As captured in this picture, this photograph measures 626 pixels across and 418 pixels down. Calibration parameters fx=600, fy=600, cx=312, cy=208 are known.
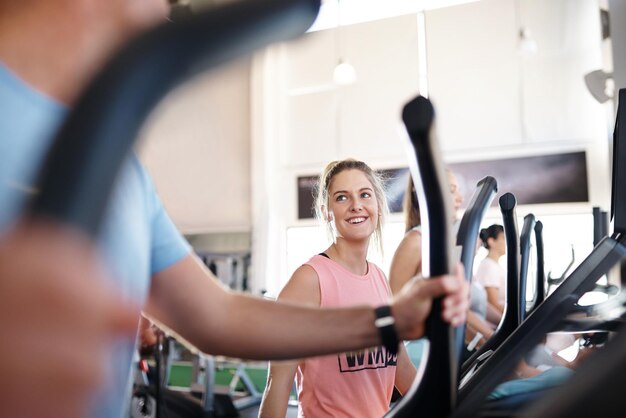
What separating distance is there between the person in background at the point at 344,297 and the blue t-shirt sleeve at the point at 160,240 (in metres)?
0.70

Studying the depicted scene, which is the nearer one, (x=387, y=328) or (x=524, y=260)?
(x=387, y=328)

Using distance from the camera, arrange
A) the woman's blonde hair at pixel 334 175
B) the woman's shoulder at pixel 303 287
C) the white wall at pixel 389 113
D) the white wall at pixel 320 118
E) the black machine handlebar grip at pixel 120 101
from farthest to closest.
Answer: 1. the white wall at pixel 320 118
2. the white wall at pixel 389 113
3. the woman's blonde hair at pixel 334 175
4. the woman's shoulder at pixel 303 287
5. the black machine handlebar grip at pixel 120 101

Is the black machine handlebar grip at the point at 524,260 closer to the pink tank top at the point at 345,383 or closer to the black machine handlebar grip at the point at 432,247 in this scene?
the pink tank top at the point at 345,383

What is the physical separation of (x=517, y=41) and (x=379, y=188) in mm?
6397

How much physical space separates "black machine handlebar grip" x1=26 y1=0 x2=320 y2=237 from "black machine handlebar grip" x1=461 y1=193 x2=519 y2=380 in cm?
124

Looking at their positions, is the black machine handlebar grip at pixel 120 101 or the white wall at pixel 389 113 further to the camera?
the white wall at pixel 389 113

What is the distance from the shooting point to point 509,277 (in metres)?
1.66

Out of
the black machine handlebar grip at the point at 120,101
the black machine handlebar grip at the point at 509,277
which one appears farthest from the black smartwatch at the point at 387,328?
the black machine handlebar grip at the point at 509,277

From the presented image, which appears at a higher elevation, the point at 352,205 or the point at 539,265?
the point at 352,205

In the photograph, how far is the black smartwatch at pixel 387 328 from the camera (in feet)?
2.51

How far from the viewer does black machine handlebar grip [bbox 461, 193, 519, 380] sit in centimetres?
147

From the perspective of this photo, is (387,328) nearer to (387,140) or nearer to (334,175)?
(334,175)

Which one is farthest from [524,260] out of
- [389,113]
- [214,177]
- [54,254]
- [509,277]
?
[214,177]

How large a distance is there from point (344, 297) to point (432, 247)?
1.19 meters
